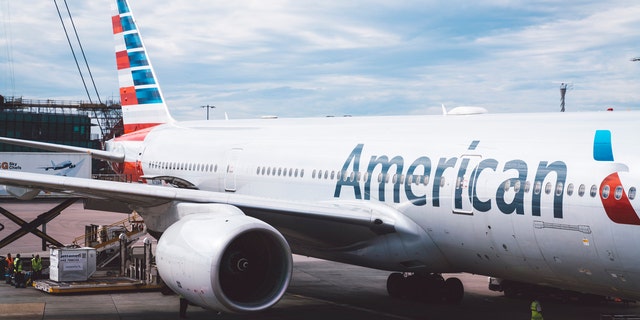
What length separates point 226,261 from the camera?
557 inches

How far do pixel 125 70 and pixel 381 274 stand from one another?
10852mm

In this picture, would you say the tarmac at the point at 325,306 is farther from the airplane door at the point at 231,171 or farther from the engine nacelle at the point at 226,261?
the airplane door at the point at 231,171

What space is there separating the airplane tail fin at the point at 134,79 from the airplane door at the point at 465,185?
13.8 m

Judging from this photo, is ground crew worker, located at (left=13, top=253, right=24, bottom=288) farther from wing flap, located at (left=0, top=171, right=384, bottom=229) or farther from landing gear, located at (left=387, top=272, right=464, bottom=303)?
landing gear, located at (left=387, top=272, right=464, bottom=303)

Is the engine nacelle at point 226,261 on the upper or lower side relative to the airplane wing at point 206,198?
lower

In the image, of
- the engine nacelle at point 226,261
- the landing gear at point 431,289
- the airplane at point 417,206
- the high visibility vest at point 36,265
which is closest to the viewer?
the airplane at point 417,206

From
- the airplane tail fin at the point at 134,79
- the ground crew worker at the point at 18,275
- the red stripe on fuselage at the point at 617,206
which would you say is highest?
the airplane tail fin at the point at 134,79

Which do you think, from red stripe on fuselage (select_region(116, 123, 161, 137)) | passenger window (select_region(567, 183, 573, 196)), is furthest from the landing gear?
red stripe on fuselage (select_region(116, 123, 161, 137))

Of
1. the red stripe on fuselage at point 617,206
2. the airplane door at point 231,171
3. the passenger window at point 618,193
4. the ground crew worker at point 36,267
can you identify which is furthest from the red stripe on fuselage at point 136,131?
the passenger window at point 618,193

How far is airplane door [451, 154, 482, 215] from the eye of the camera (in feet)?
45.3

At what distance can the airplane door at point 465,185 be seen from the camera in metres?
13.8

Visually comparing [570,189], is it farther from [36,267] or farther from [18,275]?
[36,267]

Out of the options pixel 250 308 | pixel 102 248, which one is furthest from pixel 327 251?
pixel 102 248

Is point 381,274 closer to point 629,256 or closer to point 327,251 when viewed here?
point 327,251
